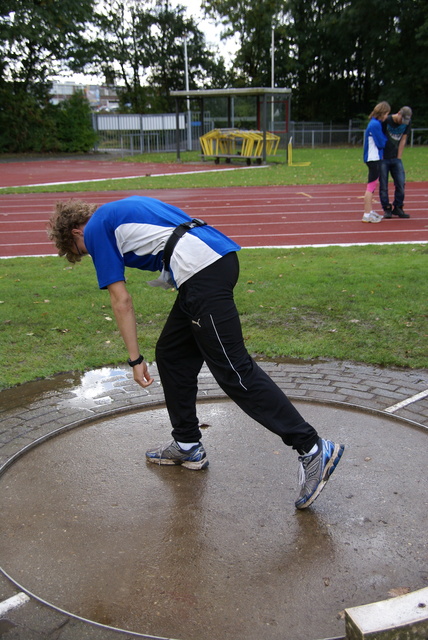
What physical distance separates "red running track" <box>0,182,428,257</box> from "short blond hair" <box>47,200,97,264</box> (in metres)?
7.34

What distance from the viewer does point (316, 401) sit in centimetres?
482

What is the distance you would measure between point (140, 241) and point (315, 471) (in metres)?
1.48

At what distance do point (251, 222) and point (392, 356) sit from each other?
7667 mm

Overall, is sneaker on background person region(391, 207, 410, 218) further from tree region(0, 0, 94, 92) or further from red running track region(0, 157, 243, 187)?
tree region(0, 0, 94, 92)

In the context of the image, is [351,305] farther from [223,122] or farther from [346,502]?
[223,122]

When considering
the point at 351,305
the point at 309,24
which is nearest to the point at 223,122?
the point at 309,24

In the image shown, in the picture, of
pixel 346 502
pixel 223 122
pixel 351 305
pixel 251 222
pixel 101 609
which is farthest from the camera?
pixel 223 122

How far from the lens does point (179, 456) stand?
13.0 ft

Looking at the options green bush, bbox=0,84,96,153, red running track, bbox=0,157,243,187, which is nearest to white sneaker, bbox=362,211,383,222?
red running track, bbox=0,157,243,187

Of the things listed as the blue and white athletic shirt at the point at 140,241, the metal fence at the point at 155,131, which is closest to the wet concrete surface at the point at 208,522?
the blue and white athletic shirt at the point at 140,241

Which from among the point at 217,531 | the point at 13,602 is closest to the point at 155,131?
the point at 217,531

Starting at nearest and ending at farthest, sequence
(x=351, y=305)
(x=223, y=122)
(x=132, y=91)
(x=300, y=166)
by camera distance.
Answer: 1. (x=351, y=305)
2. (x=300, y=166)
3. (x=223, y=122)
4. (x=132, y=91)

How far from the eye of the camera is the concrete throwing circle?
274 cm

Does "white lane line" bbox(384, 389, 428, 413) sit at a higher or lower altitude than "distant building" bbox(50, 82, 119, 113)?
lower
